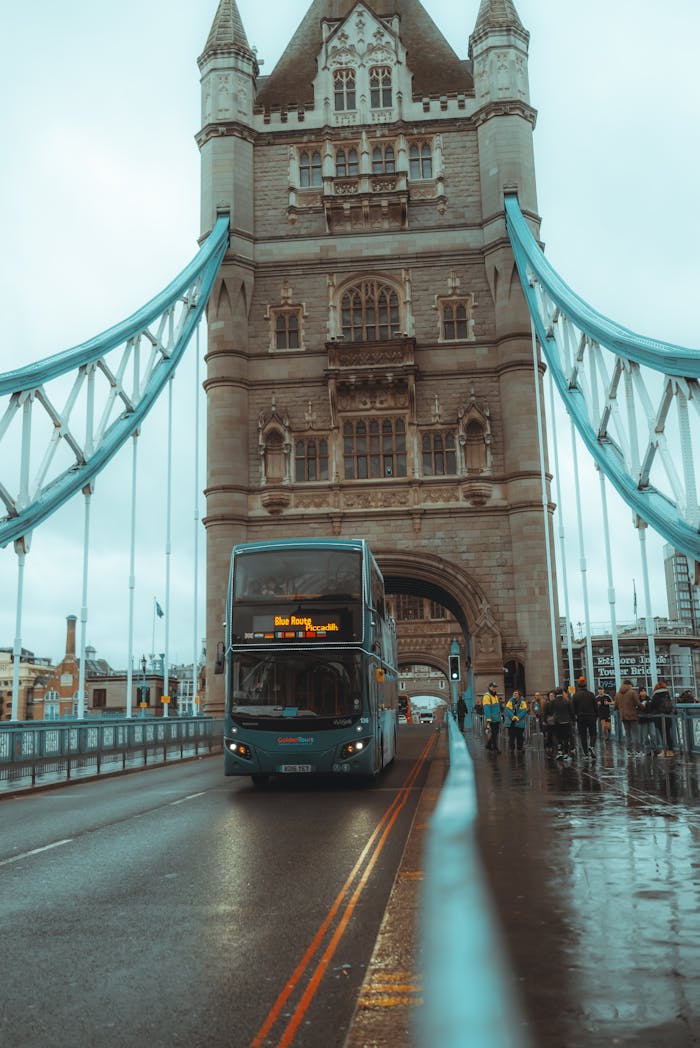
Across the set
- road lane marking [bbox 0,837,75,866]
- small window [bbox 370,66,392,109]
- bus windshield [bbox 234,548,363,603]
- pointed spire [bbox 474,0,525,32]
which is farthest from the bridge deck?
pointed spire [bbox 474,0,525,32]

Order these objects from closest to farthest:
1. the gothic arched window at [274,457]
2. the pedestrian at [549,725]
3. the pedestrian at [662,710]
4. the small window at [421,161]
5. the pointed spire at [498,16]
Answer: the pedestrian at [662,710] → the pedestrian at [549,725] → the gothic arched window at [274,457] → the small window at [421,161] → the pointed spire at [498,16]

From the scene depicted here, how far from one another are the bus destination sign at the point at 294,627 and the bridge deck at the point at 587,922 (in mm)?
4226

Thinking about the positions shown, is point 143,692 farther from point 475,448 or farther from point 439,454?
point 475,448

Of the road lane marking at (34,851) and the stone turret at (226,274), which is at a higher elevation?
the stone turret at (226,274)

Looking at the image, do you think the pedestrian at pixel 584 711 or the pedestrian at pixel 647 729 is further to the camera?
the pedestrian at pixel 647 729

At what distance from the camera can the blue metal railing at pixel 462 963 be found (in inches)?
152

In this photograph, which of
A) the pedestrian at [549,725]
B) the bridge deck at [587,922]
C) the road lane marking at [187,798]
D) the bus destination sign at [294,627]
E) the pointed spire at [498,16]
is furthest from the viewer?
the pointed spire at [498,16]

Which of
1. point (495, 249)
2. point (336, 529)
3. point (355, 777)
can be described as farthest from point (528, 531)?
point (355, 777)

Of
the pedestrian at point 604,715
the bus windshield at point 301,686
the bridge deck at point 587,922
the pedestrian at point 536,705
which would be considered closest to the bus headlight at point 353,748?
the bus windshield at point 301,686

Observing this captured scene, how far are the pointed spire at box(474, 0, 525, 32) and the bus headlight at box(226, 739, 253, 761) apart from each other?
34.8 m

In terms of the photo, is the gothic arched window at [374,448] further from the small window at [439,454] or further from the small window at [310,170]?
the small window at [310,170]

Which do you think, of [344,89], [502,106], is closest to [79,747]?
[502,106]

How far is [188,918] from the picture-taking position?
6.48 meters

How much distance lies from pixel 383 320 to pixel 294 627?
2475cm
